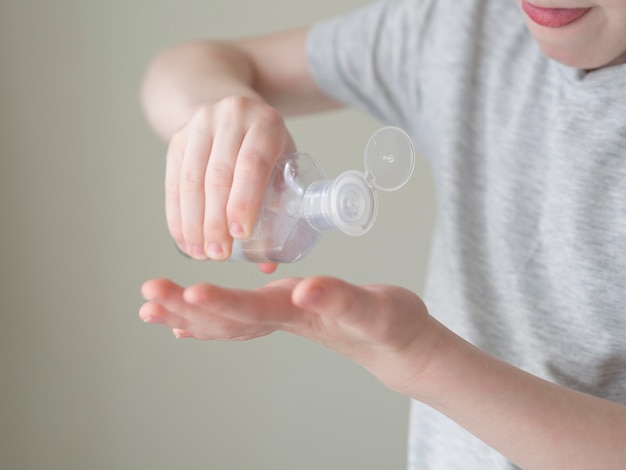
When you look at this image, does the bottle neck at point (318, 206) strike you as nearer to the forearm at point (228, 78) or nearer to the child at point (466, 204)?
the child at point (466, 204)

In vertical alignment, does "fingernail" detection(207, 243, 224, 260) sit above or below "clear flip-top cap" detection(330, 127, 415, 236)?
below

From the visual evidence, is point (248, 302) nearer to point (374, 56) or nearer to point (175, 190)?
point (175, 190)

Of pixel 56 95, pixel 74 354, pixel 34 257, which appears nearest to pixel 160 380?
pixel 74 354

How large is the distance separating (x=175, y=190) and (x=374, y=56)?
1.15ft

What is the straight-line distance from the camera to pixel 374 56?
85cm

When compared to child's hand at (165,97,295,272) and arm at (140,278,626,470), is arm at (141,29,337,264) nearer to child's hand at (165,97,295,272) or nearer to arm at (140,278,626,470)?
child's hand at (165,97,295,272)

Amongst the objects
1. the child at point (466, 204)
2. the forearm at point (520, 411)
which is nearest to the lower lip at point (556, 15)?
the child at point (466, 204)

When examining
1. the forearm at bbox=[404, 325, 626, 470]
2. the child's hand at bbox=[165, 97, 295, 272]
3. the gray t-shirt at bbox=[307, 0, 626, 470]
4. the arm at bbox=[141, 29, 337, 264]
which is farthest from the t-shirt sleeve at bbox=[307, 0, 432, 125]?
the forearm at bbox=[404, 325, 626, 470]

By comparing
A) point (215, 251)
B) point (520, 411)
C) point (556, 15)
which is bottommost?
point (520, 411)

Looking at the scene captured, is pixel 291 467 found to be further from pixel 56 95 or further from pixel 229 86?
pixel 229 86

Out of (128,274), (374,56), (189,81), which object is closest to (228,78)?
(189,81)

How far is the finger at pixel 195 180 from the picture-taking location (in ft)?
1.81

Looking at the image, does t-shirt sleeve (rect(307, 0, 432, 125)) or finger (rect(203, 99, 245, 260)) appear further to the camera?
t-shirt sleeve (rect(307, 0, 432, 125))

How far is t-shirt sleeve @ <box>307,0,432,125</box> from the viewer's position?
2.73 ft
